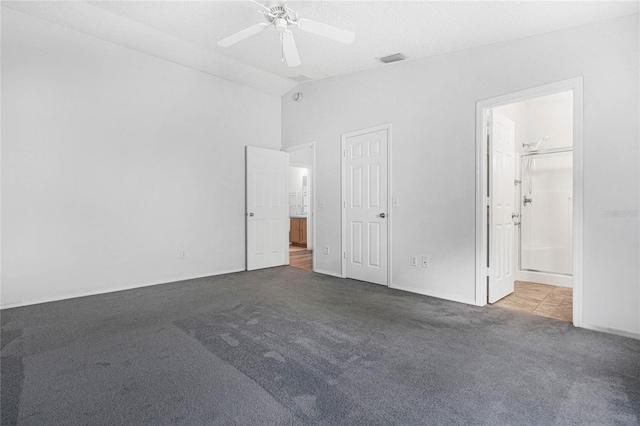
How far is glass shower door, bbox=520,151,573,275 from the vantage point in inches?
186

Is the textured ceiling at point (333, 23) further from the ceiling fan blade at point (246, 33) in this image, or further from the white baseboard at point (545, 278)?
the white baseboard at point (545, 278)

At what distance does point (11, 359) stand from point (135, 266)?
203 centimetres

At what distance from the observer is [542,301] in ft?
12.2

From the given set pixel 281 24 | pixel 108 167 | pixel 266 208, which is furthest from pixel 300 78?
pixel 108 167

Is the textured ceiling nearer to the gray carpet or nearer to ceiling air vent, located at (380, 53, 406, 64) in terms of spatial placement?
ceiling air vent, located at (380, 53, 406, 64)

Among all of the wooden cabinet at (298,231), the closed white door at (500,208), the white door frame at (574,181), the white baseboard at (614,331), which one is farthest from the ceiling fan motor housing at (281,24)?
the wooden cabinet at (298,231)

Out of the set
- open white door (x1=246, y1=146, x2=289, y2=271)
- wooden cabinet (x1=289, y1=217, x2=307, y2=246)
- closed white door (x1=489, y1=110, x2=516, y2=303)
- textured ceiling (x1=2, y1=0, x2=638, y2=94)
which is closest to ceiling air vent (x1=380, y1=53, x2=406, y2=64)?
textured ceiling (x1=2, y1=0, x2=638, y2=94)

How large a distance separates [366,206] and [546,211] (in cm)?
274

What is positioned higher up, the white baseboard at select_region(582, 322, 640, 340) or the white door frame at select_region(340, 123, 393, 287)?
the white door frame at select_region(340, 123, 393, 287)

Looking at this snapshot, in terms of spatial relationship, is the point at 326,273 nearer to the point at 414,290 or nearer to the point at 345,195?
the point at 345,195

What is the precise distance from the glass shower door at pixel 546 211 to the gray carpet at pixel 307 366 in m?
1.97

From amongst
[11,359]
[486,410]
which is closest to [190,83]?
[11,359]

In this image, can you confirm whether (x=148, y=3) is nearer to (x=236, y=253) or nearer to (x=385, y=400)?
(x=236, y=253)

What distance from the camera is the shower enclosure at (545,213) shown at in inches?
185
